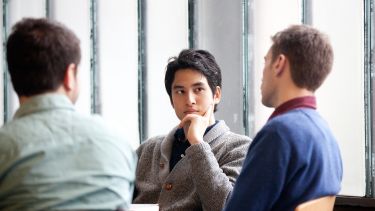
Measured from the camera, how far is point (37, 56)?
1.57 metres

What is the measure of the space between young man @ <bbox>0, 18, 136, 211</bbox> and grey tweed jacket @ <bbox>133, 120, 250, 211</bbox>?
2.88 ft

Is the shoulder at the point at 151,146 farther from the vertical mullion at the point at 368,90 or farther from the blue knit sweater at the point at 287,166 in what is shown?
the blue knit sweater at the point at 287,166

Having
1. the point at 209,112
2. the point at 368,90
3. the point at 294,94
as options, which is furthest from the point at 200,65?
the point at 294,94

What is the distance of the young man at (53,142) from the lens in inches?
57.2

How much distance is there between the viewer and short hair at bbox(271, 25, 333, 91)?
1.95m

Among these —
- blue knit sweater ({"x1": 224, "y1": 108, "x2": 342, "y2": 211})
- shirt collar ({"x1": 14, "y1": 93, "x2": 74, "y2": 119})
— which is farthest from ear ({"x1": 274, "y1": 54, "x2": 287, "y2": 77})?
shirt collar ({"x1": 14, "y1": 93, "x2": 74, "y2": 119})

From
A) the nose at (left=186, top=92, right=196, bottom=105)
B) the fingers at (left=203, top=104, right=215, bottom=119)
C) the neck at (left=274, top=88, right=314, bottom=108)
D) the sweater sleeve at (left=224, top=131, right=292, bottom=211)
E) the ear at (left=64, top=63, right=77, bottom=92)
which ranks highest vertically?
the ear at (left=64, top=63, right=77, bottom=92)

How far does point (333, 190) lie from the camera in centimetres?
190

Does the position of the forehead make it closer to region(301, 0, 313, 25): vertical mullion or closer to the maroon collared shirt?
Answer: region(301, 0, 313, 25): vertical mullion

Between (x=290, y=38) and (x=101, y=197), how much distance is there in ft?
2.73

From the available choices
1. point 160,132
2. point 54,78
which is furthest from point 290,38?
point 160,132

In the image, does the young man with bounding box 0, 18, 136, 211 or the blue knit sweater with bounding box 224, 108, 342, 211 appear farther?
the blue knit sweater with bounding box 224, 108, 342, 211

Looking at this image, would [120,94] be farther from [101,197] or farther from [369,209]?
[101,197]

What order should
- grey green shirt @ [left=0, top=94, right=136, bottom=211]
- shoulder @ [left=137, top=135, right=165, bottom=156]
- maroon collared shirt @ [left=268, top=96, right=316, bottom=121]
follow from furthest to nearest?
shoulder @ [left=137, top=135, right=165, bottom=156], maroon collared shirt @ [left=268, top=96, right=316, bottom=121], grey green shirt @ [left=0, top=94, right=136, bottom=211]
